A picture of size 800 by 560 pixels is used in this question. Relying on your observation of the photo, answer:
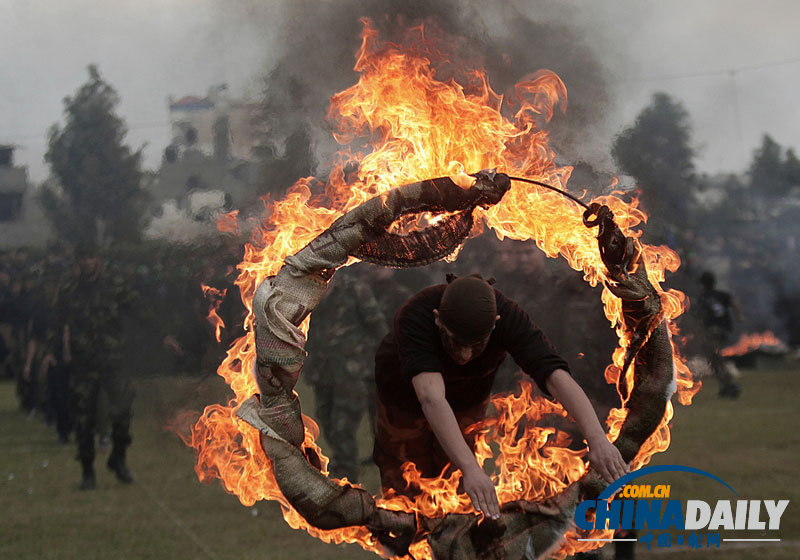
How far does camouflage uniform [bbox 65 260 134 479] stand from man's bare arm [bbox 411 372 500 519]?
3.29 meters

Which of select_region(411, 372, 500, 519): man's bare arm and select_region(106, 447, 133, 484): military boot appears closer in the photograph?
select_region(411, 372, 500, 519): man's bare arm

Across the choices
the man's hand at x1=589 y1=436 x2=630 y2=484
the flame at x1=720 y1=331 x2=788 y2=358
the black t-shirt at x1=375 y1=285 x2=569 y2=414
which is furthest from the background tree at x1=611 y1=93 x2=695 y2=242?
the man's hand at x1=589 y1=436 x2=630 y2=484

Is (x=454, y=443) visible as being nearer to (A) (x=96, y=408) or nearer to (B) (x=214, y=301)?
(B) (x=214, y=301)

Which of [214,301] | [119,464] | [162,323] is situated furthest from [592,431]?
[119,464]

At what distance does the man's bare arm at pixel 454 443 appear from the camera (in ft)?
8.57

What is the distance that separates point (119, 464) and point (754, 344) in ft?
18.1

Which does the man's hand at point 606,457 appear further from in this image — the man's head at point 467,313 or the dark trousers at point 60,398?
the dark trousers at point 60,398

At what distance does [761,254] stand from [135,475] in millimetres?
5863

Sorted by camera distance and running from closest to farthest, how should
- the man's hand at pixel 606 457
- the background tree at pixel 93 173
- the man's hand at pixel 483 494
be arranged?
the man's hand at pixel 483 494
the man's hand at pixel 606 457
the background tree at pixel 93 173

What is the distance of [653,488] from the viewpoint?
488cm

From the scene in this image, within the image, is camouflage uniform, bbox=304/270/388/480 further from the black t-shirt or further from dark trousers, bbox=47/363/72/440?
dark trousers, bbox=47/363/72/440

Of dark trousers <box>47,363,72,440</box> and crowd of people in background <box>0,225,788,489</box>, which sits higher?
crowd of people in background <box>0,225,788,489</box>

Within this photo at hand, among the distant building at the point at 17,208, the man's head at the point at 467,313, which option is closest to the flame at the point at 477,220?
the man's head at the point at 467,313

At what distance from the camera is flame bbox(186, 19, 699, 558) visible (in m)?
3.38
